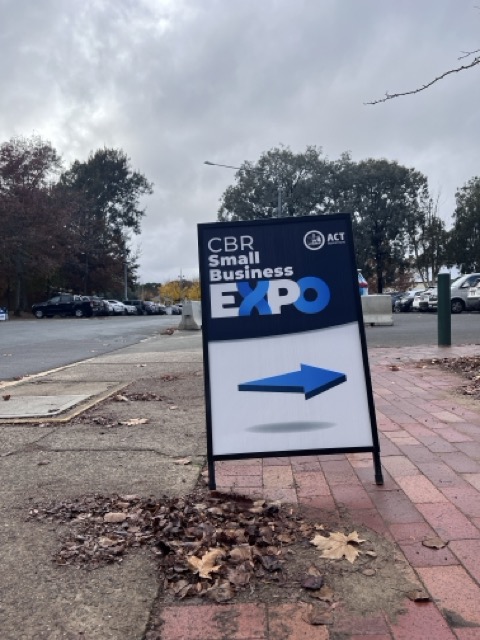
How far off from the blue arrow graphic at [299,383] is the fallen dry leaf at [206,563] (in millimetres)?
1103

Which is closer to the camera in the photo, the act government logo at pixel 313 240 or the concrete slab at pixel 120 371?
the act government logo at pixel 313 240

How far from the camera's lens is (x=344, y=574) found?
103 inches

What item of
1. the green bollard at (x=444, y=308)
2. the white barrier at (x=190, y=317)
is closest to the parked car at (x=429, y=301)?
the white barrier at (x=190, y=317)

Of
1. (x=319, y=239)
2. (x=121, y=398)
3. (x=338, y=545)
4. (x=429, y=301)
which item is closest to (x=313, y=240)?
(x=319, y=239)

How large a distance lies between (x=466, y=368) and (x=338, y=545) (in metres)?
6.25

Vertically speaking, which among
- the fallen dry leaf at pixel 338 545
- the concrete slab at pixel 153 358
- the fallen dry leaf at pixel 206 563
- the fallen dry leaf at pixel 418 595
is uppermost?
the concrete slab at pixel 153 358

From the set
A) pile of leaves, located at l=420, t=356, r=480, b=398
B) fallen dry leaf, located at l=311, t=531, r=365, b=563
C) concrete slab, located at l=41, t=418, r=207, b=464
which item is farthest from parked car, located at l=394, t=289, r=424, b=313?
fallen dry leaf, located at l=311, t=531, r=365, b=563

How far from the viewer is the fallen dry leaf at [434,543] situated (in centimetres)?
284

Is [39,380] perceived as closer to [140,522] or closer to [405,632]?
[140,522]

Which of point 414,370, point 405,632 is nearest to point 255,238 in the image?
point 405,632

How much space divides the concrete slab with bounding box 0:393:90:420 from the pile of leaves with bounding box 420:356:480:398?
4365 millimetres

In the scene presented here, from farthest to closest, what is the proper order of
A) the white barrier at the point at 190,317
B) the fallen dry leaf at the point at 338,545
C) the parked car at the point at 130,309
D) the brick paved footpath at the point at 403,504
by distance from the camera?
the parked car at the point at 130,309, the white barrier at the point at 190,317, the fallen dry leaf at the point at 338,545, the brick paved footpath at the point at 403,504

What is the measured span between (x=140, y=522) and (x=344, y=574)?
1120 mm

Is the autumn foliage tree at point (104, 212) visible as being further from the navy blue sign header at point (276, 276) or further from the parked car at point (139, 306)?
the navy blue sign header at point (276, 276)
